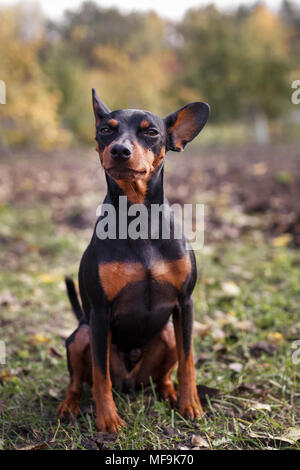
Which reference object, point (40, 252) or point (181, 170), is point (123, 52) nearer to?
point (181, 170)

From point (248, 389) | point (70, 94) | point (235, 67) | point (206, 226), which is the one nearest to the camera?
point (248, 389)

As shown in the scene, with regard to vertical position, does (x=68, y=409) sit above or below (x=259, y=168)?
below

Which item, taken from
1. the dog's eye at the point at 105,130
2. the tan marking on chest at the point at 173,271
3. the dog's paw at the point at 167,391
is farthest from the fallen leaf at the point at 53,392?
the dog's eye at the point at 105,130

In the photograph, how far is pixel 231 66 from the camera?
19.0 meters

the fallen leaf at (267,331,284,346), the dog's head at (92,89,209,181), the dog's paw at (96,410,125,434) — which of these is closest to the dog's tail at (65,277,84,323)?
the dog's paw at (96,410,125,434)

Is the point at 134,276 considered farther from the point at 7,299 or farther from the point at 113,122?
the point at 7,299

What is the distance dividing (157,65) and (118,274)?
20421 mm

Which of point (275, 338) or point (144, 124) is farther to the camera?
point (275, 338)

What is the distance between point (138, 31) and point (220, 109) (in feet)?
26.1

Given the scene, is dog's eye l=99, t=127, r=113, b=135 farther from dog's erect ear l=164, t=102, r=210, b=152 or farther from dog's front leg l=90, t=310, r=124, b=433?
dog's front leg l=90, t=310, r=124, b=433

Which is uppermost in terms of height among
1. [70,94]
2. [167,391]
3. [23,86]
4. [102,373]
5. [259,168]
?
[70,94]

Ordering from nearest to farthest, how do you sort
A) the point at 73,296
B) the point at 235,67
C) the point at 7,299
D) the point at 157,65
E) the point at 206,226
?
the point at 73,296 → the point at 7,299 → the point at 206,226 → the point at 235,67 → the point at 157,65

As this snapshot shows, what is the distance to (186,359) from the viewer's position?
7.65 feet

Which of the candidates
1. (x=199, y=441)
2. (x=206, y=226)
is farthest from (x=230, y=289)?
(x=206, y=226)
